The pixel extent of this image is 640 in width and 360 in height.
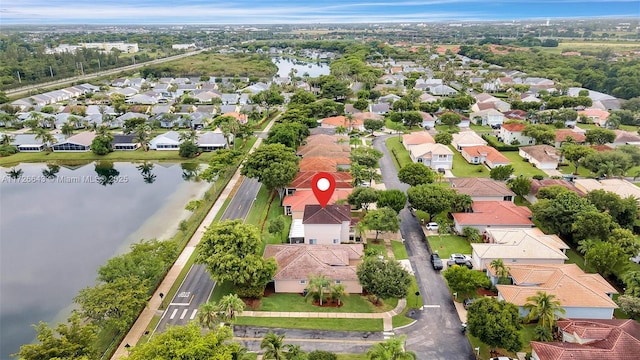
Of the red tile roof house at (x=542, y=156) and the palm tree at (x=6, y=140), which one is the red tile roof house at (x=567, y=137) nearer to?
the red tile roof house at (x=542, y=156)

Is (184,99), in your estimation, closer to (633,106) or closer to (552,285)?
(552,285)

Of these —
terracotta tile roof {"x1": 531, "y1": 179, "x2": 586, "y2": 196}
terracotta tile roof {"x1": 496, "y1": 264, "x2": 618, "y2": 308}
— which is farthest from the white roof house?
terracotta tile roof {"x1": 496, "y1": 264, "x2": 618, "y2": 308}

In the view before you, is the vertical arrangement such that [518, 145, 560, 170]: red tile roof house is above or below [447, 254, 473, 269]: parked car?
above

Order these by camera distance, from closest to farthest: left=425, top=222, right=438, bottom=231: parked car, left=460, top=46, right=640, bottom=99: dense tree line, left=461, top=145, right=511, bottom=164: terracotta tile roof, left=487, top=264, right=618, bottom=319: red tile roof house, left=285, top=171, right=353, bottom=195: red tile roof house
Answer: left=487, top=264, right=618, bottom=319: red tile roof house → left=425, top=222, right=438, bottom=231: parked car → left=285, top=171, right=353, bottom=195: red tile roof house → left=461, top=145, right=511, bottom=164: terracotta tile roof → left=460, top=46, right=640, bottom=99: dense tree line

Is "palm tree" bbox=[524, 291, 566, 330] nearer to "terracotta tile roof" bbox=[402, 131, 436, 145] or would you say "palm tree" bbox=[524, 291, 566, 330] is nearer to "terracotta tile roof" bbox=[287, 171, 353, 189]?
"terracotta tile roof" bbox=[287, 171, 353, 189]

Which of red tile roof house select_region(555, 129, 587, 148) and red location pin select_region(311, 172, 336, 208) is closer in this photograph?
red location pin select_region(311, 172, 336, 208)

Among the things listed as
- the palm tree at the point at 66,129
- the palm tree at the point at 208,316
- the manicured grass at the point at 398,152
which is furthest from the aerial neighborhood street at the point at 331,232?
the palm tree at the point at 66,129

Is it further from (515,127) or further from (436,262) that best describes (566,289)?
(515,127)
